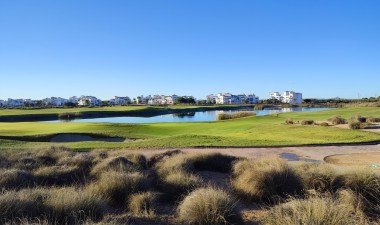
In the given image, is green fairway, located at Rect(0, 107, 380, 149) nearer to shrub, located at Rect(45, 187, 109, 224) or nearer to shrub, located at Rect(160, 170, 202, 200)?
shrub, located at Rect(160, 170, 202, 200)

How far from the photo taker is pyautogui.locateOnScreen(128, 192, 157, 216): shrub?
295 inches

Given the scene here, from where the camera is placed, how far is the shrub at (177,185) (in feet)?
29.7

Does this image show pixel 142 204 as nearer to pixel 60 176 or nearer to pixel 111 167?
pixel 111 167

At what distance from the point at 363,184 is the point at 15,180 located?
9.09m

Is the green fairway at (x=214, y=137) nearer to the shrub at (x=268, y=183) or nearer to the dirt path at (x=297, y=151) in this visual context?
the dirt path at (x=297, y=151)

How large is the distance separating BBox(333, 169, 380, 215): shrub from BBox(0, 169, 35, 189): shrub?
8.12m

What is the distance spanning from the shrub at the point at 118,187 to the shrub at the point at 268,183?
2575 mm

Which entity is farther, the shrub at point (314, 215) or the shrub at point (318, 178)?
the shrub at point (318, 178)

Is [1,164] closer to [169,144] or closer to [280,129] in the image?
[169,144]

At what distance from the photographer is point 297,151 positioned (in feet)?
65.1

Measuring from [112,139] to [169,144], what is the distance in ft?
33.1

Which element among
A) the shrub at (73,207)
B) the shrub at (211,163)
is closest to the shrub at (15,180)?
the shrub at (73,207)

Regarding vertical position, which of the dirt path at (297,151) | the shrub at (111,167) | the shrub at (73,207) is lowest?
the dirt path at (297,151)

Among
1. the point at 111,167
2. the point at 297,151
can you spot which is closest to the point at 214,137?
the point at 297,151
